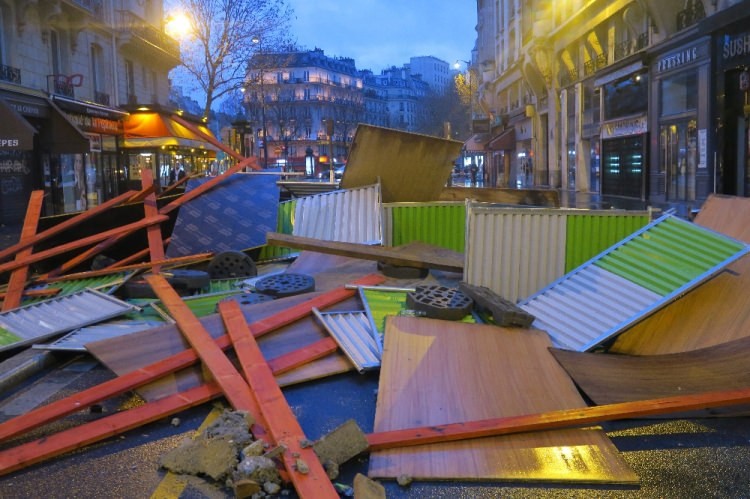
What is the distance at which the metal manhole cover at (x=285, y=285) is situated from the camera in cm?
688

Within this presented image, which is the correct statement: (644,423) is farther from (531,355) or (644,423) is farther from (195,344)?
(195,344)

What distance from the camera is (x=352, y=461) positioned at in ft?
11.8

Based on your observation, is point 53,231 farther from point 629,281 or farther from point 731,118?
point 731,118

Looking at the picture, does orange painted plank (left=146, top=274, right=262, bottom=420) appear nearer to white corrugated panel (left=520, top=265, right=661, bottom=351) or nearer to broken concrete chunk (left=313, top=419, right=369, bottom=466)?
broken concrete chunk (left=313, top=419, right=369, bottom=466)

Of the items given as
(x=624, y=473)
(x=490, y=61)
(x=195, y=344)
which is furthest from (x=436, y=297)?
(x=490, y=61)

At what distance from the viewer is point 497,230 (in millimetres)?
6590

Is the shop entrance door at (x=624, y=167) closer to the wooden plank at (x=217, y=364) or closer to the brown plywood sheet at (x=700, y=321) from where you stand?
the brown plywood sheet at (x=700, y=321)

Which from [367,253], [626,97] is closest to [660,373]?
[367,253]

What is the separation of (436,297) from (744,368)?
2508 millimetres

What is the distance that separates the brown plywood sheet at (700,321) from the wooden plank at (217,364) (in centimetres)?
300

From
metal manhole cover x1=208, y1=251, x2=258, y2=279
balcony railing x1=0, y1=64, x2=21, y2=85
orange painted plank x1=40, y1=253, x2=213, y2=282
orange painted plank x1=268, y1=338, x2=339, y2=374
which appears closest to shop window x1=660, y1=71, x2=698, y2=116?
metal manhole cover x1=208, y1=251, x2=258, y2=279

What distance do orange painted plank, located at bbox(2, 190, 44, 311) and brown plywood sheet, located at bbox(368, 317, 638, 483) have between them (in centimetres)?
453

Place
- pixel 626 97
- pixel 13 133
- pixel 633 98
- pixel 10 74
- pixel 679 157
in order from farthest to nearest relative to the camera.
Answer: pixel 626 97, pixel 633 98, pixel 679 157, pixel 10 74, pixel 13 133

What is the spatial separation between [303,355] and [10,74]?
19034mm
